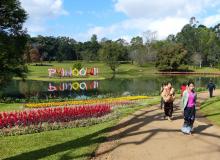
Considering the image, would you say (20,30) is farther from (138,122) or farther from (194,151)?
(194,151)

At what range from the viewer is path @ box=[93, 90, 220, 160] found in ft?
36.2

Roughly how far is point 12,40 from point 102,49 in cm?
7412

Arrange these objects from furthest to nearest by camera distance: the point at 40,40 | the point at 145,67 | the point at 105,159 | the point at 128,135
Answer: the point at 40,40 < the point at 145,67 < the point at 128,135 < the point at 105,159

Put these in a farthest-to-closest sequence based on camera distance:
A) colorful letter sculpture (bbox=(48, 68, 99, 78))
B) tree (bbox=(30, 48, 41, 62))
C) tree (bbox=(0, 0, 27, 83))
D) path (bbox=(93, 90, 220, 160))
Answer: tree (bbox=(30, 48, 41, 62)) → colorful letter sculpture (bbox=(48, 68, 99, 78)) → tree (bbox=(0, 0, 27, 83)) → path (bbox=(93, 90, 220, 160))

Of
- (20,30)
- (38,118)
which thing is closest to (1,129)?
(38,118)

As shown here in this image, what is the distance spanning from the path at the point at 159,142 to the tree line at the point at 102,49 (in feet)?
84.1

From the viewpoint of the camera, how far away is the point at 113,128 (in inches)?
612

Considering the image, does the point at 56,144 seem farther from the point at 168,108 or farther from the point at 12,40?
the point at 12,40

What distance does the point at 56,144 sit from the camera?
1268 centimetres

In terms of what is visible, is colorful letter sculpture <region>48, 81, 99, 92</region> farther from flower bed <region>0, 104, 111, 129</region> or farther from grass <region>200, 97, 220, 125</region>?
flower bed <region>0, 104, 111, 129</region>

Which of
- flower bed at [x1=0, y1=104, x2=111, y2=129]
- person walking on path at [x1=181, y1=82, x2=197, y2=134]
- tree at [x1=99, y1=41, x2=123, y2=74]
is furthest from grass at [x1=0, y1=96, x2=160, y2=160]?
tree at [x1=99, y1=41, x2=123, y2=74]


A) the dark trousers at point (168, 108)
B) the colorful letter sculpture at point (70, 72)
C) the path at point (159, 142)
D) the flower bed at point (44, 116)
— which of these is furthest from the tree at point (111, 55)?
the path at point (159, 142)

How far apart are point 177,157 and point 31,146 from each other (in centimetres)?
464

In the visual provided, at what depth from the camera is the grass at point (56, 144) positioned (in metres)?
11.2
